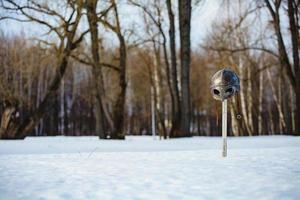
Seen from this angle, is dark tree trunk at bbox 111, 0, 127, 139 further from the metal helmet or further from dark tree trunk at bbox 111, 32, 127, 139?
the metal helmet

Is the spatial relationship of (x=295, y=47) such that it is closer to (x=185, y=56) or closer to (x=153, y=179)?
(x=185, y=56)

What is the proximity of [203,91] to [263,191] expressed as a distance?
40.6 m

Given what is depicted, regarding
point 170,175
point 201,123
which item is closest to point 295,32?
point 170,175

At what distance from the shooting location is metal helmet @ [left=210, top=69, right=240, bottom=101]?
763 centimetres

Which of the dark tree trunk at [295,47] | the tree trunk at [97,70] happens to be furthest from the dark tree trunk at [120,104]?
the dark tree trunk at [295,47]

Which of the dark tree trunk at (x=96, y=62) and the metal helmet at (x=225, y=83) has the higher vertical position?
the dark tree trunk at (x=96, y=62)

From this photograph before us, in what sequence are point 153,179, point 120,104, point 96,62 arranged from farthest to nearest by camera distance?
1. point 120,104
2. point 96,62
3. point 153,179

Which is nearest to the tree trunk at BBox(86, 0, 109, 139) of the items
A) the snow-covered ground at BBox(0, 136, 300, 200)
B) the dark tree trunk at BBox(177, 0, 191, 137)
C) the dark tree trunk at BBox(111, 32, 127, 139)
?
the dark tree trunk at BBox(111, 32, 127, 139)

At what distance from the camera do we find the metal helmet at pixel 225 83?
7.63m

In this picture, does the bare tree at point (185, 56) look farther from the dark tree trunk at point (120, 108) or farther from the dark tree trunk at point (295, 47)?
the dark tree trunk at point (295, 47)

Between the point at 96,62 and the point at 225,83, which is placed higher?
the point at 96,62

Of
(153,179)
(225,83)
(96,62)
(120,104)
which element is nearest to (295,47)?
(120,104)

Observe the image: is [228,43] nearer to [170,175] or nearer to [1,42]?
[1,42]

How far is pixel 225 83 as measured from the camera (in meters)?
7.62
